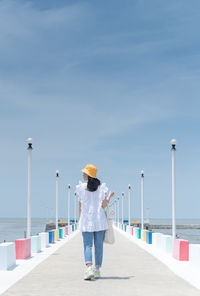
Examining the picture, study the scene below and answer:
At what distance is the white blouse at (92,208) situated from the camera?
9.77 m

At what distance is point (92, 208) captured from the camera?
9867 millimetres

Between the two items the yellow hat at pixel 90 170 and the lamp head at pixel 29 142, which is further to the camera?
the lamp head at pixel 29 142

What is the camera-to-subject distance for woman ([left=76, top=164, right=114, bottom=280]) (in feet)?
32.0

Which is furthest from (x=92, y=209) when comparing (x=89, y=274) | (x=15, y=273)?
(x=15, y=273)

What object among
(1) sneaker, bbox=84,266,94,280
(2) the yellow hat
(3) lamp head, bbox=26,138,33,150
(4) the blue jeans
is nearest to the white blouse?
(4) the blue jeans

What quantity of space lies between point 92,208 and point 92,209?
0.06 ft

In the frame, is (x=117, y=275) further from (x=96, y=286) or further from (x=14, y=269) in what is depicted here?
(x=14, y=269)

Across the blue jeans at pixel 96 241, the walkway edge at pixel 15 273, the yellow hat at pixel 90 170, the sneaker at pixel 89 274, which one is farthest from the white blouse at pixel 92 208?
the walkway edge at pixel 15 273

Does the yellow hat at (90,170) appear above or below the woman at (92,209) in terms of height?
above

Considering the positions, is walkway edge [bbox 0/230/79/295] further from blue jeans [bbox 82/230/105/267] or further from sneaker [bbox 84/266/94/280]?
blue jeans [bbox 82/230/105/267]

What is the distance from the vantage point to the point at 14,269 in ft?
39.9

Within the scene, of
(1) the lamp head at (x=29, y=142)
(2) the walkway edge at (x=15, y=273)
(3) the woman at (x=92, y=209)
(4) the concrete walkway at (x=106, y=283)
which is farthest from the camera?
(1) the lamp head at (x=29, y=142)

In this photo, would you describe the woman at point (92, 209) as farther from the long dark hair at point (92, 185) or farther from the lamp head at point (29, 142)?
the lamp head at point (29, 142)

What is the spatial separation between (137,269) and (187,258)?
315cm
